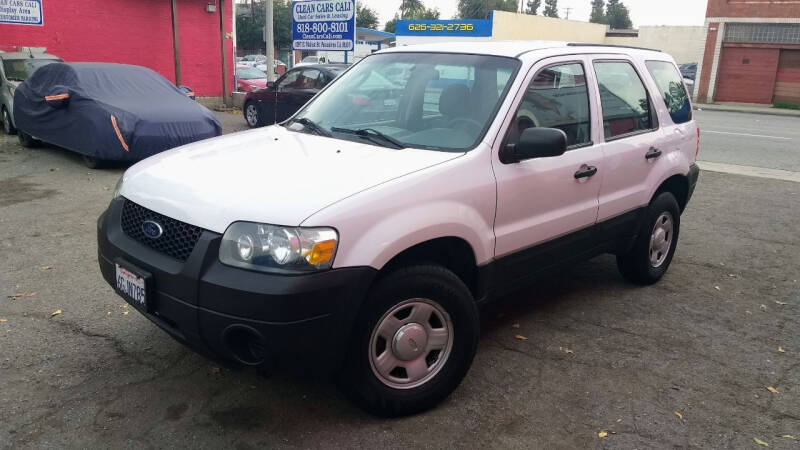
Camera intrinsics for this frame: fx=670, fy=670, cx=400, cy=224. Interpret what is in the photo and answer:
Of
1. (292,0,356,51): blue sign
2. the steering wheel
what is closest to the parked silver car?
(292,0,356,51): blue sign

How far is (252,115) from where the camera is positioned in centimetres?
1564

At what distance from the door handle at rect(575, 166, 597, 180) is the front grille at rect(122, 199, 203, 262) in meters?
2.30

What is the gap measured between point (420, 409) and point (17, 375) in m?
2.18

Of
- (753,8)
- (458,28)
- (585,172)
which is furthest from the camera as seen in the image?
(458,28)

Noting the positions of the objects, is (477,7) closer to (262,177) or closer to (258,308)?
(262,177)

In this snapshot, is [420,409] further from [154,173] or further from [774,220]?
[774,220]

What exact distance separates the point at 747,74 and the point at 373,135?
33447 millimetres

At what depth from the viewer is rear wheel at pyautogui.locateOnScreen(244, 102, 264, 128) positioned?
15.4 meters

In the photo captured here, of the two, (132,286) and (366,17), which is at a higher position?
(366,17)

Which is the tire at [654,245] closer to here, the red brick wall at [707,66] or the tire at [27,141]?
the tire at [27,141]

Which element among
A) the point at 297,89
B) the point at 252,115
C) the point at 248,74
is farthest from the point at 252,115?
the point at 248,74

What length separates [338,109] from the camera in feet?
14.0

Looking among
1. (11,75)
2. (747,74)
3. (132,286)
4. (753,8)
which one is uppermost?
(753,8)

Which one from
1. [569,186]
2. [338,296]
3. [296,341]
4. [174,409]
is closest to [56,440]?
[174,409]
